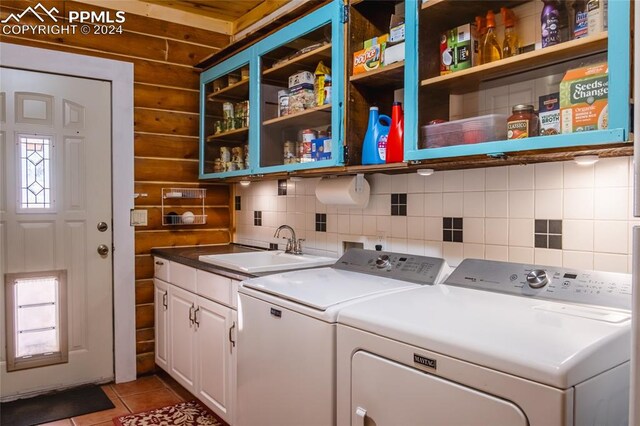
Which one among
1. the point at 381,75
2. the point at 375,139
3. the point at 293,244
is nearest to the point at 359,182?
the point at 375,139

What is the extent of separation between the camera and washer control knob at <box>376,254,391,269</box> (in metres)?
1.91

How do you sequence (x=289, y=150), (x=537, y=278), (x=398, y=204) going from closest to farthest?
1. (x=537, y=278)
2. (x=398, y=204)
3. (x=289, y=150)

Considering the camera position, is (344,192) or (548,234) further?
(344,192)

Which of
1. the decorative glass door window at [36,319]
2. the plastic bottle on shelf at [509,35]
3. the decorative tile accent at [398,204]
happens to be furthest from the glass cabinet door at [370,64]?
the decorative glass door window at [36,319]

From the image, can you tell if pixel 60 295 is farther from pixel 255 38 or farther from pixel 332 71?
pixel 332 71

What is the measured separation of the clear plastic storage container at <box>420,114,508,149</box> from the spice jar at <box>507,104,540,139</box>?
3 cm

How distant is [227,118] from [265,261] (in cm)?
94

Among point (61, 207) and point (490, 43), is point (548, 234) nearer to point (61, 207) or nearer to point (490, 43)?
point (490, 43)

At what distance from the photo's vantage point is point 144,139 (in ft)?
9.81

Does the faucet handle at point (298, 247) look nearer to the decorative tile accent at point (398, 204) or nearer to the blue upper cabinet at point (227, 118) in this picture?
the blue upper cabinet at point (227, 118)

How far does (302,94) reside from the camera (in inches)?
87.7

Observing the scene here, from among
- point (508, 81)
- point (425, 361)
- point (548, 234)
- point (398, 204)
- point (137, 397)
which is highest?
point (508, 81)

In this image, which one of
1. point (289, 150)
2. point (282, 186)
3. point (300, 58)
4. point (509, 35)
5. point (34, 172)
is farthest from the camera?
point (282, 186)

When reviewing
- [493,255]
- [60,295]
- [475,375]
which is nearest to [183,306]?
[60,295]
